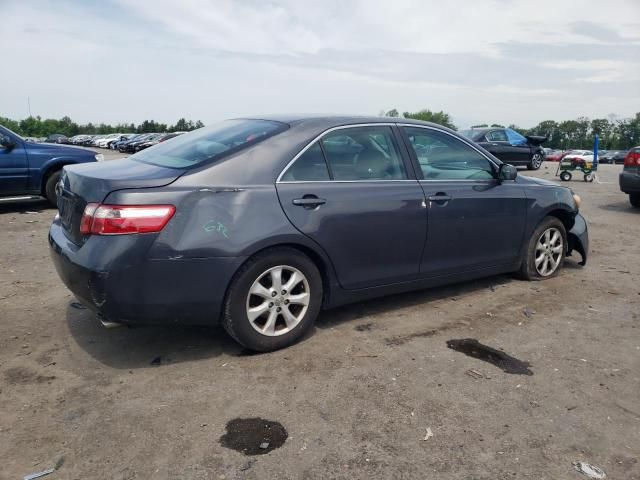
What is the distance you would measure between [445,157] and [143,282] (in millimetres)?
2711

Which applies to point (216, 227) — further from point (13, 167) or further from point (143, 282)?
point (13, 167)

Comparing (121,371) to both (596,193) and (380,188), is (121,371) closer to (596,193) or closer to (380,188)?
(380,188)

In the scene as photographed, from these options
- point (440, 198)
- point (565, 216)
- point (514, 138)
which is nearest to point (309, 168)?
point (440, 198)

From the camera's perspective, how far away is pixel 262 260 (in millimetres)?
3531

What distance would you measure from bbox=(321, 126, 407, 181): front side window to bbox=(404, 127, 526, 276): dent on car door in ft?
0.70

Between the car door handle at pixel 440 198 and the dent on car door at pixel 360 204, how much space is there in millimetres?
113

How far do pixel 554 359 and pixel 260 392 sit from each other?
2000mm

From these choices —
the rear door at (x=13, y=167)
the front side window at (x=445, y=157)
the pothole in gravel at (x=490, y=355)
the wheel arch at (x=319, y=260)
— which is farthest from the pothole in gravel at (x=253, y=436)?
the rear door at (x=13, y=167)

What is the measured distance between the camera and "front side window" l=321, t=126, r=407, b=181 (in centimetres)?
400

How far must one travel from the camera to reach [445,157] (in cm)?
467

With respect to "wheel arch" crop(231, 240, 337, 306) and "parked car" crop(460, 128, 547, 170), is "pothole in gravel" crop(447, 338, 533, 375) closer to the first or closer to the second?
"wheel arch" crop(231, 240, 337, 306)

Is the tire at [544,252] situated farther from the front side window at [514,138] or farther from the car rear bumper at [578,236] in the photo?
the front side window at [514,138]

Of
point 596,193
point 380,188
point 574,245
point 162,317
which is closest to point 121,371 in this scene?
point 162,317

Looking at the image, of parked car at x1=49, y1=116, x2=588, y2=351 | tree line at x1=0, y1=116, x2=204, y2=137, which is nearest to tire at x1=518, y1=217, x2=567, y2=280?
parked car at x1=49, y1=116, x2=588, y2=351
